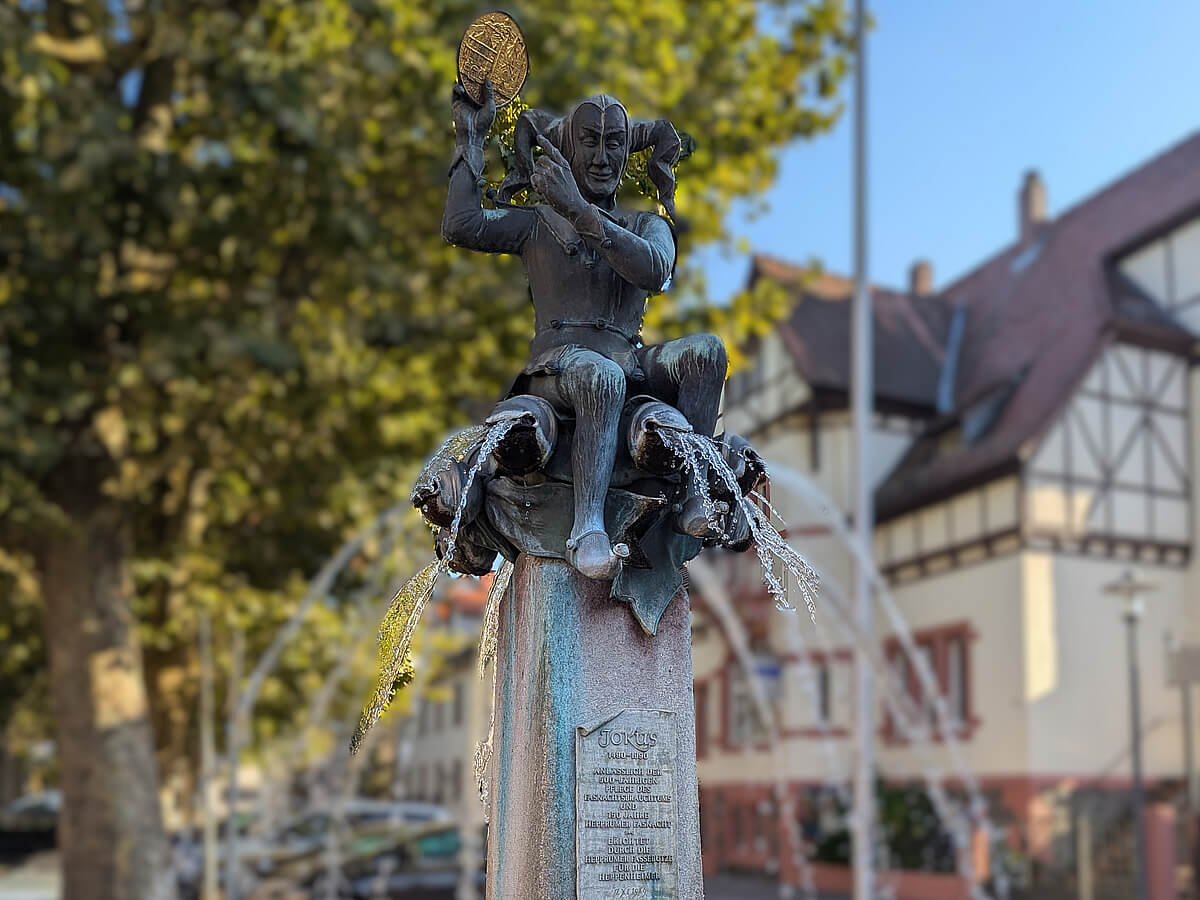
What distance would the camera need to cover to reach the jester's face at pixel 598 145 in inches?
187

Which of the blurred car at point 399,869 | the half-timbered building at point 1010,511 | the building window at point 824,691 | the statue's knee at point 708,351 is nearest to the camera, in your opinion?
the statue's knee at point 708,351

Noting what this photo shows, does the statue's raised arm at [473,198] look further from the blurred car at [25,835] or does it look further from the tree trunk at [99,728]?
the blurred car at [25,835]

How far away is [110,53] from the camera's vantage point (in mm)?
16266

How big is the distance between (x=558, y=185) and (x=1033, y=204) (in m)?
35.4

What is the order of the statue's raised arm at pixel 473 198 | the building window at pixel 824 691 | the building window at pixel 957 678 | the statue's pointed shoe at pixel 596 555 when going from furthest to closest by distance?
the building window at pixel 824 691, the building window at pixel 957 678, the statue's raised arm at pixel 473 198, the statue's pointed shoe at pixel 596 555

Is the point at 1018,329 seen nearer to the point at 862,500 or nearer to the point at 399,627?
the point at 862,500

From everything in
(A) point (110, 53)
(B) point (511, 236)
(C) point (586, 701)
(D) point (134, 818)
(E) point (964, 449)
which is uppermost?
(A) point (110, 53)

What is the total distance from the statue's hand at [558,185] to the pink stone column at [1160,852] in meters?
20.7

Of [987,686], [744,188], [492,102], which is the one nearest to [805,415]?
[987,686]

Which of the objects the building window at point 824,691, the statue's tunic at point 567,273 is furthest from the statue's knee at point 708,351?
the building window at point 824,691

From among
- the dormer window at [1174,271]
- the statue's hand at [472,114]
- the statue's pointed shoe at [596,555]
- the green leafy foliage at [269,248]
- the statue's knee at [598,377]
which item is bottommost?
the statue's pointed shoe at [596,555]

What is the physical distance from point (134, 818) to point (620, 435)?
12.4m

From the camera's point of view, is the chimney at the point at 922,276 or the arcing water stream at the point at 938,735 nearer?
the arcing water stream at the point at 938,735

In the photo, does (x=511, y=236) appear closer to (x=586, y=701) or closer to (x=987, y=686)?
(x=586, y=701)
